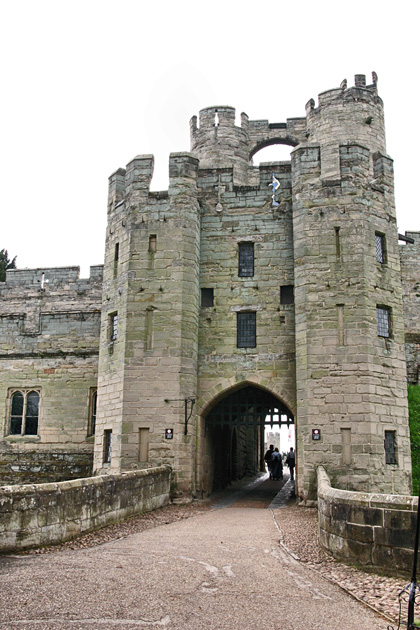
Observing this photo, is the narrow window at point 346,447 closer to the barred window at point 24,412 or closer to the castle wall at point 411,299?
the castle wall at point 411,299

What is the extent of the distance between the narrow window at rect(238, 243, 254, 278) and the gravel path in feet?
19.7

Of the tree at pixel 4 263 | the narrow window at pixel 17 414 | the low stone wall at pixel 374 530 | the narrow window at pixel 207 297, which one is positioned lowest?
the low stone wall at pixel 374 530

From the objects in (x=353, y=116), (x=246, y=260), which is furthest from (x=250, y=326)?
(x=353, y=116)

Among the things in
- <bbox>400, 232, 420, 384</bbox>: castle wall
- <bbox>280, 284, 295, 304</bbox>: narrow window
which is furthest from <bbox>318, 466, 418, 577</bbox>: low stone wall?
<bbox>400, 232, 420, 384</bbox>: castle wall

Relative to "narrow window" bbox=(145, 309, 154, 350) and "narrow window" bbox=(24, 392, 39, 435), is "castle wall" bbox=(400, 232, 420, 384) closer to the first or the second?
"narrow window" bbox=(145, 309, 154, 350)

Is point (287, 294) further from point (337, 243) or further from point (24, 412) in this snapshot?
point (24, 412)

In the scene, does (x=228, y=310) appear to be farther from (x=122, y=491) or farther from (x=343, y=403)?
(x=122, y=491)

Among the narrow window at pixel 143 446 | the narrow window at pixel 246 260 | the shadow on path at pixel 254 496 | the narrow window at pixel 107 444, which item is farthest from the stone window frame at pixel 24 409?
the narrow window at pixel 246 260

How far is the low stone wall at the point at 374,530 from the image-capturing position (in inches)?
259

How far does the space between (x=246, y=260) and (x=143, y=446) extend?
5602mm

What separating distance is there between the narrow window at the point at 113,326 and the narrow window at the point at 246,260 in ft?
11.5

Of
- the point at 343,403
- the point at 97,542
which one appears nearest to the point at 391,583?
the point at 97,542

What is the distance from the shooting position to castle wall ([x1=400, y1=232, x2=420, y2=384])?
18203 millimetres

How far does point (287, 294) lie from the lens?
15859 mm
